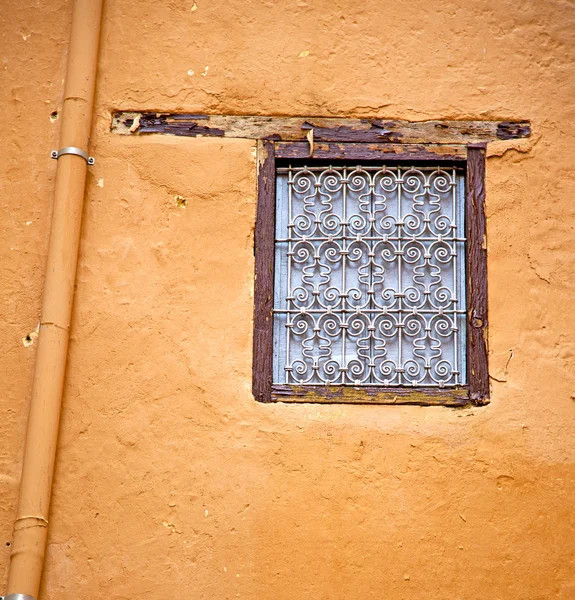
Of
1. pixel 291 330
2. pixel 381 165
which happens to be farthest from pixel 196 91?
pixel 291 330

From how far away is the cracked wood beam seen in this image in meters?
4.24

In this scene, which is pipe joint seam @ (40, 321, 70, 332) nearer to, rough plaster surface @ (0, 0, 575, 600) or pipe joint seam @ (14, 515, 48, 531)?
rough plaster surface @ (0, 0, 575, 600)

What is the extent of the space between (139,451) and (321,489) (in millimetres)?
828

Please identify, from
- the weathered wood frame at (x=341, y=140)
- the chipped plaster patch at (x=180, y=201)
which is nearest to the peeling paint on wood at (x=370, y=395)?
the weathered wood frame at (x=341, y=140)

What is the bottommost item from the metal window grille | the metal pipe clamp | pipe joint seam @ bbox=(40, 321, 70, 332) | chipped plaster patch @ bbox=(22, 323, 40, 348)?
chipped plaster patch @ bbox=(22, 323, 40, 348)

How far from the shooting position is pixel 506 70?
432 cm

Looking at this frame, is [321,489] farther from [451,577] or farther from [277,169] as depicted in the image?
A: [277,169]

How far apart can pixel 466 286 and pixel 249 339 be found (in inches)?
41.5

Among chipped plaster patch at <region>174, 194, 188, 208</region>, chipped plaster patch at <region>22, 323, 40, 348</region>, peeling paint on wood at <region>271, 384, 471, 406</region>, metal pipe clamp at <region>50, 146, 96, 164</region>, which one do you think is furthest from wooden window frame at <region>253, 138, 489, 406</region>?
chipped plaster patch at <region>22, 323, 40, 348</region>

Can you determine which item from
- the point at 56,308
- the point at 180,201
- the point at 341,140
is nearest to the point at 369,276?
the point at 341,140

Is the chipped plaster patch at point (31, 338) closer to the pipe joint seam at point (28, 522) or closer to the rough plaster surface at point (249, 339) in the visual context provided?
the rough plaster surface at point (249, 339)

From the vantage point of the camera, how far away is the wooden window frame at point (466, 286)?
13.1ft

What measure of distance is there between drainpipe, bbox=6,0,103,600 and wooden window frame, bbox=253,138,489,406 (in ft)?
2.82

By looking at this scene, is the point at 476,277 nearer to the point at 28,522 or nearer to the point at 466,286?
the point at 466,286
